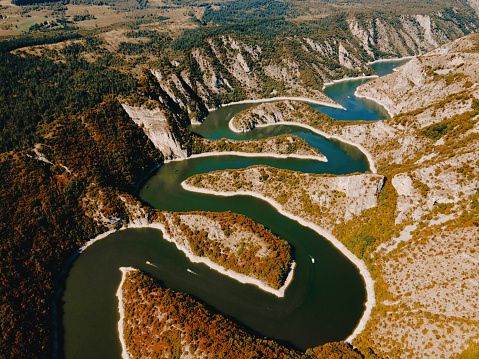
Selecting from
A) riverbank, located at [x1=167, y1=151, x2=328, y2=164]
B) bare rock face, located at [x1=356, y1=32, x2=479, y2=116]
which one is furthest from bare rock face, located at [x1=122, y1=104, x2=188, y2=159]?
bare rock face, located at [x1=356, y1=32, x2=479, y2=116]

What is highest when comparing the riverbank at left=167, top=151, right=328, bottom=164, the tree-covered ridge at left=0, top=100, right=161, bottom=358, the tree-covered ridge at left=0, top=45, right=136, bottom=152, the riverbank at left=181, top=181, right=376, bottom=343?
the tree-covered ridge at left=0, top=45, right=136, bottom=152

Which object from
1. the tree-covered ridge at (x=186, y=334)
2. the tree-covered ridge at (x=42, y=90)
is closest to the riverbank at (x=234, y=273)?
the tree-covered ridge at (x=186, y=334)

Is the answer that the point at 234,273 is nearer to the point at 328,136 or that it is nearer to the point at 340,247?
the point at 340,247

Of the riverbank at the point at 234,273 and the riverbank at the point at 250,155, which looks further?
the riverbank at the point at 250,155

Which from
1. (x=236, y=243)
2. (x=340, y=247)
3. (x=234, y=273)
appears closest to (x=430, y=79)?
(x=340, y=247)

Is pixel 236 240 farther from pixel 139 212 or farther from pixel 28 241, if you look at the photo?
pixel 28 241

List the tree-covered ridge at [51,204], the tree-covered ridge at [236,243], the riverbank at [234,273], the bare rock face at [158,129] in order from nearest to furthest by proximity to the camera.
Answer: the tree-covered ridge at [51,204], the riverbank at [234,273], the tree-covered ridge at [236,243], the bare rock face at [158,129]

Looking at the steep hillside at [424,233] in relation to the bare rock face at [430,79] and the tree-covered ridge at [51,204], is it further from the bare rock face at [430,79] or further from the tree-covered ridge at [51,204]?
the tree-covered ridge at [51,204]

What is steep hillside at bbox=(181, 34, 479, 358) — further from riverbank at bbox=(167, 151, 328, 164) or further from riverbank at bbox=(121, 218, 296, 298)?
riverbank at bbox=(167, 151, 328, 164)
